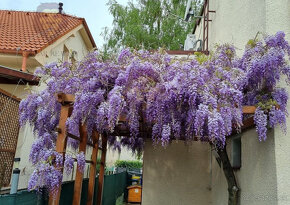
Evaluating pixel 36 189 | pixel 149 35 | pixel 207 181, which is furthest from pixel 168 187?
pixel 149 35

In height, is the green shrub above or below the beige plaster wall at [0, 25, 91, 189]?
below

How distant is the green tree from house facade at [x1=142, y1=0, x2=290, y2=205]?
711cm

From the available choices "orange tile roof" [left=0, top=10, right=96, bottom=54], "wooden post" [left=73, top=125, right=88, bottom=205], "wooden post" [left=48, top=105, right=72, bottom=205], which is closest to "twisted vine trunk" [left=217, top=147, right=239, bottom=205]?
"wooden post" [left=73, top=125, right=88, bottom=205]

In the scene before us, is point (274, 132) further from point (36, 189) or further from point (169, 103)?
point (36, 189)

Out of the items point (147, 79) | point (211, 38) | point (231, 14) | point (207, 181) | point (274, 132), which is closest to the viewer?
point (274, 132)

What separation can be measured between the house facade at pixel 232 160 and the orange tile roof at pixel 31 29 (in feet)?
13.4

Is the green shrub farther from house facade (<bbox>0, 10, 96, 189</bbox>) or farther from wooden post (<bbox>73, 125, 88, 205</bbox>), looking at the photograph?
wooden post (<bbox>73, 125, 88, 205</bbox>)

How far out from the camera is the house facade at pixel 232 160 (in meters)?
3.66

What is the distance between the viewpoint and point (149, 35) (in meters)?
15.2

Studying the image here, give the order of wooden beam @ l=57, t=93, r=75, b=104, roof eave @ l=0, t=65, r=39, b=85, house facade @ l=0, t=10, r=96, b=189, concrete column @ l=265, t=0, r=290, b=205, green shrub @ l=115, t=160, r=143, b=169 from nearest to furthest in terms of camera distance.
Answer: concrete column @ l=265, t=0, r=290, b=205 → wooden beam @ l=57, t=93, r=75, b=104 → roof eave @ l=0, t=65, r=39, b=85 → house facade @ l=0, t=10, r=96, b=189 → green shrub @ l=115, t=160, r=143, b=169

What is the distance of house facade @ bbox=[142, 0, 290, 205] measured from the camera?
3664 millimetres

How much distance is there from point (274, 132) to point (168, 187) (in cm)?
384

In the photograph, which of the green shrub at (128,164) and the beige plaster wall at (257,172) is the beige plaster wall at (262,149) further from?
the green shrub at (128,164)

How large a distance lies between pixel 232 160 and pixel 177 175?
2089 mm
